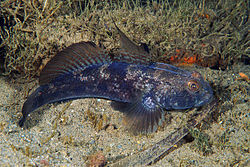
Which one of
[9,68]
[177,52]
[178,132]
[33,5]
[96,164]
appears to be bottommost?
[96,164]

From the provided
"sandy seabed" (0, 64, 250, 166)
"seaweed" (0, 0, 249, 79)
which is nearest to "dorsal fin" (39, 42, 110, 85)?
"sandy seabed" (0, 64, 250, 166)

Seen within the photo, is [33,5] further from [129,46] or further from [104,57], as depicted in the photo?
[129,46]

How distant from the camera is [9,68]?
4.36m

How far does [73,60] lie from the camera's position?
3.48 m

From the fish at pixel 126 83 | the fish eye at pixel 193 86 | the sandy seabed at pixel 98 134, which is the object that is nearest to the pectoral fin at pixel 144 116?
the fish at pixel 126 83

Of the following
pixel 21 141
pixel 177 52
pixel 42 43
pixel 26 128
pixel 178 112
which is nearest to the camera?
pixel 21 141

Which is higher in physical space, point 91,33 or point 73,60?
point 91,33

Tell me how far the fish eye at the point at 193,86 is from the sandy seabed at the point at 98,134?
58 cm

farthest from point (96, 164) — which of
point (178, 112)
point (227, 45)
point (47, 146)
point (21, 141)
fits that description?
point (227, 45)

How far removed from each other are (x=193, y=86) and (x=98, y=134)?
6.08 feet

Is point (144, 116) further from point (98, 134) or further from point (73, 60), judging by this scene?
point (73, 60)

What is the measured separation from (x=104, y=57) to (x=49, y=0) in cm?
214

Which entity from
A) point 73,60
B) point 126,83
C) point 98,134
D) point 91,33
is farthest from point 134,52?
point 98,134

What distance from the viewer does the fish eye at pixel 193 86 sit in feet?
10.3
